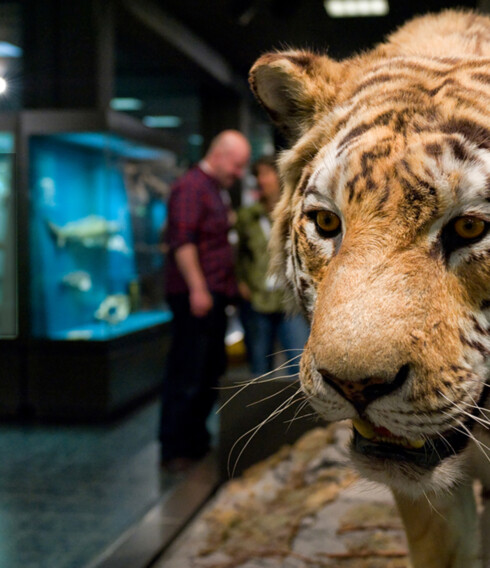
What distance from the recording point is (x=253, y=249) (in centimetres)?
390

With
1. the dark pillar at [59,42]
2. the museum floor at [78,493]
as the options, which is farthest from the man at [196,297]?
the dark pillar at [59,42]

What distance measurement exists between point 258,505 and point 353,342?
6.73ft

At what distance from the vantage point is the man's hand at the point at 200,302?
3364 millimetres

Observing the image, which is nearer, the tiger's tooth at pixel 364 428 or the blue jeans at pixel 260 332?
the tiger's tooth at pixel 364 428

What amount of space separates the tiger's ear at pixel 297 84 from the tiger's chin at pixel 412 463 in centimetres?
74

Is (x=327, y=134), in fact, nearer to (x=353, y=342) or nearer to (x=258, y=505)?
(x=353, y=342)

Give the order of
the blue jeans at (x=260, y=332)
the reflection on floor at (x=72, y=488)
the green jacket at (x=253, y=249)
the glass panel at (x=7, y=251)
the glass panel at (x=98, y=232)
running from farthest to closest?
the blue jeans at (x=260, y=332) < the green jacket at (x=253, y=249) < the glass panel at (x=98, y=232) < the reflection on floor at (x=72, y=488) < the glass panel at (x=7, y=251)

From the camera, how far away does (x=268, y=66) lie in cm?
151

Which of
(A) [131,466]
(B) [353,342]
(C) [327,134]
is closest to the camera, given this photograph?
(B) [353,342]

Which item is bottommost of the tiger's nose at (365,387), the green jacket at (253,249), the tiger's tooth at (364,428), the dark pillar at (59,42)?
the tiger's tooth at (364,428)

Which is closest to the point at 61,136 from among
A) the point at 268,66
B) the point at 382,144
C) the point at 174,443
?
the point at 174,443

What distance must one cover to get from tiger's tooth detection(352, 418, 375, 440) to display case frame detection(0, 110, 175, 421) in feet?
2.88

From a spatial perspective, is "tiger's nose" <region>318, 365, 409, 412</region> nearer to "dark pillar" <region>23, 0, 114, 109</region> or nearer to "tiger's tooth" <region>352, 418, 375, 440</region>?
"tiger's tooth" <region>352, 418, 375, 440</region>

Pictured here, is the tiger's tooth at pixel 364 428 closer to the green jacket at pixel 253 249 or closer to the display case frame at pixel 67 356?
the display case frame at pixel 67 356
